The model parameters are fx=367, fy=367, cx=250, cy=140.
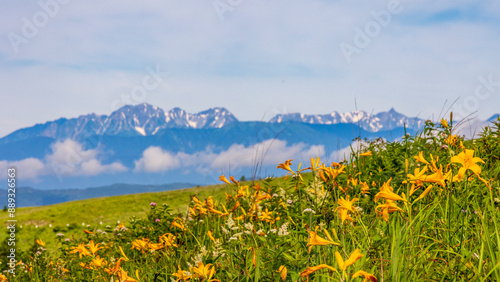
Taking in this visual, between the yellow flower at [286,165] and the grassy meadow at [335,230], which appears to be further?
the yellow flower at [286,165]

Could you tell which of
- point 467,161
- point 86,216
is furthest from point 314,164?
point 86,216

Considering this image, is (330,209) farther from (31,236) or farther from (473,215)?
(31,236)

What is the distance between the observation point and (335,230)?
2996mm

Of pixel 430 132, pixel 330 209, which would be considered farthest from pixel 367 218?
pixel 430 132

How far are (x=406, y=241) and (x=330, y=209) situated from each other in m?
1.23

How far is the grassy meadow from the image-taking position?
6.65 ft

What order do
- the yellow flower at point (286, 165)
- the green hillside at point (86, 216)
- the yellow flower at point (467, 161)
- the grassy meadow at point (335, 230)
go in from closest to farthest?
1. the yellow flower at point (467, 161)
2. the grassy meadow at point (335, 230)
3. the yellow flower at point (286, 165)
4. the green hillside at point (86, 216)

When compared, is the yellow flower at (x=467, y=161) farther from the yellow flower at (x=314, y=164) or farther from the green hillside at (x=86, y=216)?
the green hillside at (x=86, y=216)

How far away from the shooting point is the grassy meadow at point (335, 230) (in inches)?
79.8

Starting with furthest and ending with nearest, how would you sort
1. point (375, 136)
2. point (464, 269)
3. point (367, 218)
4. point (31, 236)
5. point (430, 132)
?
1. point (31, 236)
2. point (375, 136)
3. point (430, 132)
4. point (367, 218)
5. point (464, 269)

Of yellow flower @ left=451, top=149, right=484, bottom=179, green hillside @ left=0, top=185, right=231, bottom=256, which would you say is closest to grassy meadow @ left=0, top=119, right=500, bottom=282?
yellow flower @ left=451, top=149, right=484, bottom=179

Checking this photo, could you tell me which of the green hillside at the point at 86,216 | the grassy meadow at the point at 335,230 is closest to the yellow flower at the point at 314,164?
the grassy meadow at the point at 335,230

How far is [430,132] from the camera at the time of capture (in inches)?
213

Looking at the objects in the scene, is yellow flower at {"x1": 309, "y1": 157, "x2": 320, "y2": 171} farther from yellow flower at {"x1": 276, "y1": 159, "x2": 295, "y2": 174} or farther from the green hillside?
the green hillside
